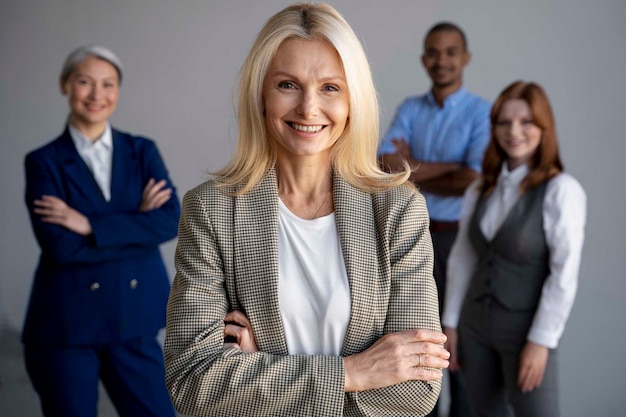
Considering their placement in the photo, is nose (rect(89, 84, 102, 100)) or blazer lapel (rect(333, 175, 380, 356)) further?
nose (rect(89, 84, 102, 100))

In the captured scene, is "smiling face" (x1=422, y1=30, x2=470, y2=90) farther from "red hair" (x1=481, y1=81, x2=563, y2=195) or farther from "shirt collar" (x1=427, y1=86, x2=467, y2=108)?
"red hair" (x1=481, y1=81, x2=563, y2=195)

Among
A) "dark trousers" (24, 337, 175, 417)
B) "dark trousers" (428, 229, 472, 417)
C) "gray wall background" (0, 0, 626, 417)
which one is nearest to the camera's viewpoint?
"dark trousers" (24, 337, 175, 417)

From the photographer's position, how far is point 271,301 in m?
1.76

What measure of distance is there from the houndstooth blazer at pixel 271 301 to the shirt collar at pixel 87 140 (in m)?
1.69

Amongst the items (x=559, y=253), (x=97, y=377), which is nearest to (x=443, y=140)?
(x=559, y=253)

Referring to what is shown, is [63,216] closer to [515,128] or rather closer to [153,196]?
[153,196]

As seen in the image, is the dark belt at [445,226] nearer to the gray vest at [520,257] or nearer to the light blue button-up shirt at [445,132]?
the light blue button-up shirt at [445,132]

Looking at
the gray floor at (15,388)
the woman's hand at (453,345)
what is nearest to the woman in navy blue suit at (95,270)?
the woman's hand at (453,345)

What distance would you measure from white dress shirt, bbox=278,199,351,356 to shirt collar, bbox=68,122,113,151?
1.83m

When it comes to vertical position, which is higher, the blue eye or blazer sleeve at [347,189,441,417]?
the blue eye

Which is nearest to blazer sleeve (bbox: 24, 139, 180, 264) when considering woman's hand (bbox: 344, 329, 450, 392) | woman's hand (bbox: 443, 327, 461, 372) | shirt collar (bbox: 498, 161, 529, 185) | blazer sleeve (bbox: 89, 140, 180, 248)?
blazer sleeve (bbox: 89, 140, 180, 248)

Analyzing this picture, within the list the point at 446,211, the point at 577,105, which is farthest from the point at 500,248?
the point at 577,105

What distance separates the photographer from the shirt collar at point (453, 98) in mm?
4469

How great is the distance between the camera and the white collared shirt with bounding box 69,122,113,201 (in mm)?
3414
